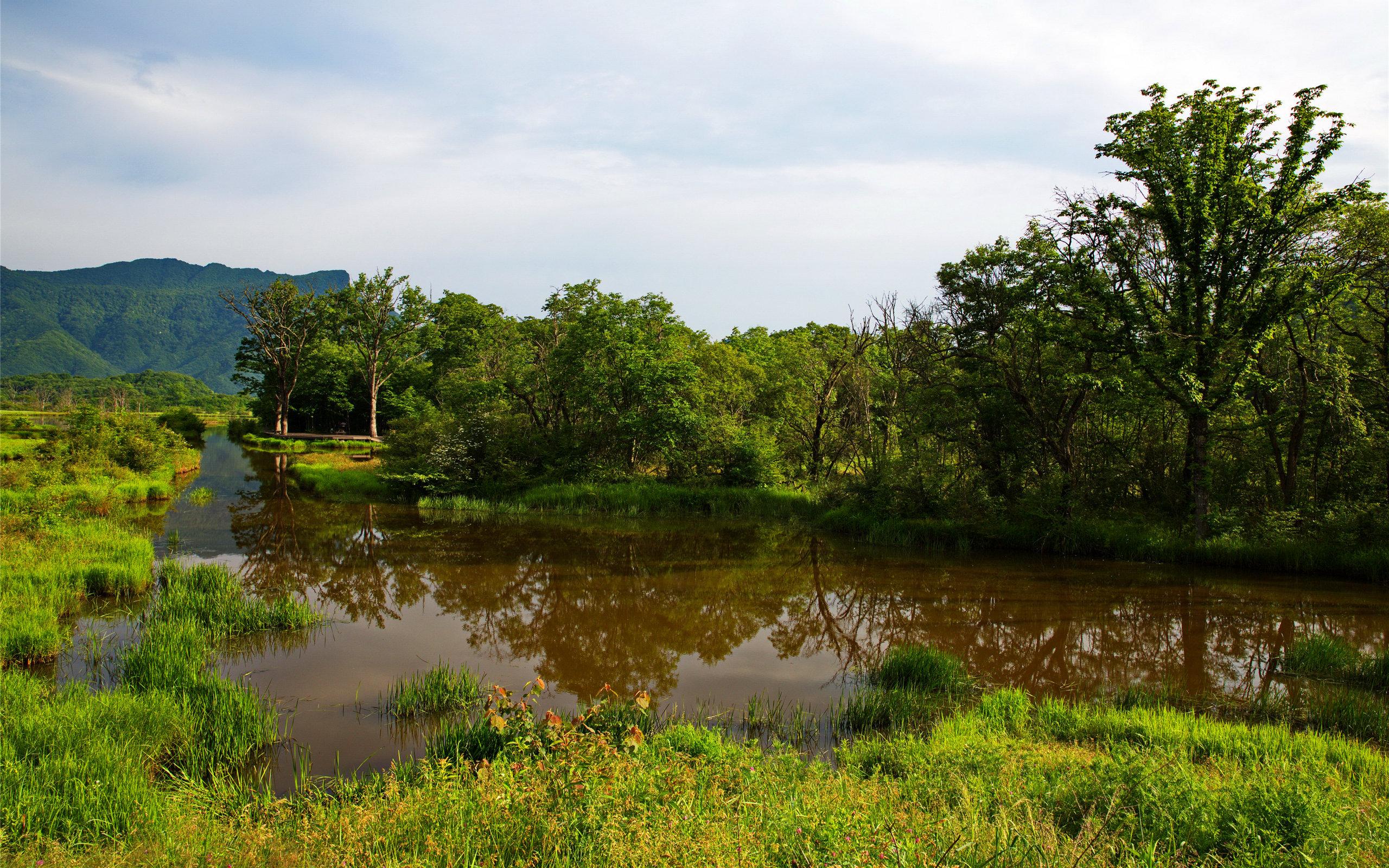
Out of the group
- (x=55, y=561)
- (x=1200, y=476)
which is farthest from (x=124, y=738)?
(x=1200, y=476)

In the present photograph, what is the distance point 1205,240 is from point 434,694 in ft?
62.8

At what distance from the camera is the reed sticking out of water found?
8.52 m

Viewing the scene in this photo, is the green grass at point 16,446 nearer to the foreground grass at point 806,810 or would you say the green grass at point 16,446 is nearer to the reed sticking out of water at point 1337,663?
the foreground grass at point 806,810

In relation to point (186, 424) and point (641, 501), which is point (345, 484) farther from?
point (186, 424)

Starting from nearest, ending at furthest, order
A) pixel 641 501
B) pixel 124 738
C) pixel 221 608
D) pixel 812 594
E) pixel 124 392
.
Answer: pixel 124 738 < pixel 221 608 < pixel 812 594 < pixel 641 501 < pixel 124 392

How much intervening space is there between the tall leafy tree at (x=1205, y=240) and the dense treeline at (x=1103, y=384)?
0.05 metres

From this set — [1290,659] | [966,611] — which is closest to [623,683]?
[966,611]

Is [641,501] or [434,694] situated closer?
[434,694]

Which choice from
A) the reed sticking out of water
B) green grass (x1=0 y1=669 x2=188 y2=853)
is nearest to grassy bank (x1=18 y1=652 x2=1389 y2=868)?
green grass (x1=0 y1=669 x2=188 y2=853)

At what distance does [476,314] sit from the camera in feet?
178

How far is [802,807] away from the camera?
471 cm

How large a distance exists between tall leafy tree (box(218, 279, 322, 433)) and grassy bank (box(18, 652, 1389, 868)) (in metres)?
55.2

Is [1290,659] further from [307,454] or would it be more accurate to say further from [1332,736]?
[307,454]

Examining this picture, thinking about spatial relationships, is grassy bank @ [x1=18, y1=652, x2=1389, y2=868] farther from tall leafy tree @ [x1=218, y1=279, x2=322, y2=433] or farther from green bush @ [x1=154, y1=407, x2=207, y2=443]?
tall leafy tree @ [x1=218, y1=279, x2=322, y2=433]
